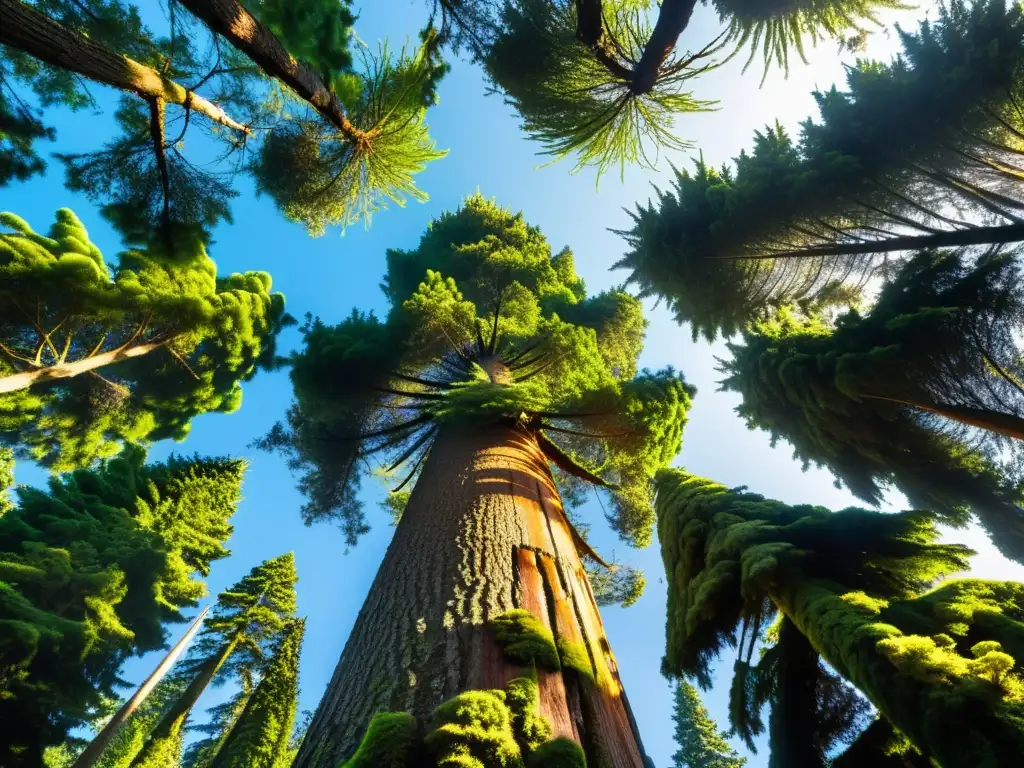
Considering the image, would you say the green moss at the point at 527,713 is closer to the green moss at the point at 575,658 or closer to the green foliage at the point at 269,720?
the green moss at the point at 575,658

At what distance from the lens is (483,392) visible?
4727 mm

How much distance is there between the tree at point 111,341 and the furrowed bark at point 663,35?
5212mm

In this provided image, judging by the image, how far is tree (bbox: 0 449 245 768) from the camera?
279 inches

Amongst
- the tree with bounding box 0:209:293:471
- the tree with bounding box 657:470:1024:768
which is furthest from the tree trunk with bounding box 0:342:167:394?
the tree with bounding box 657:470:1024:768

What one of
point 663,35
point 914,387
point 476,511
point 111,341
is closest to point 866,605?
point 476,511

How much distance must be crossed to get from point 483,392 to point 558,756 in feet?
11.6

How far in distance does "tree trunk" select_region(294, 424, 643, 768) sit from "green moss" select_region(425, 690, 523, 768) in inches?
9.2

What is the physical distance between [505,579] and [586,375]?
3.93 metres

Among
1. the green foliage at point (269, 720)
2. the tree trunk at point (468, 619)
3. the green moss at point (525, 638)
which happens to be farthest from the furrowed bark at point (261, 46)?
the green foliage at point (269, 720)

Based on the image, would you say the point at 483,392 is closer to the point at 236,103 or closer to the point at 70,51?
the point at 70,51

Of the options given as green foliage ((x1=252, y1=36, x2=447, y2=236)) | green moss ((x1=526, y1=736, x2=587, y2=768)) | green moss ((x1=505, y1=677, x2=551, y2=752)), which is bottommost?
green moss ((x1=526, y1=736, x2=587, y2=768))

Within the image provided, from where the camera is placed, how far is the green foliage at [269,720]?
8578 mm

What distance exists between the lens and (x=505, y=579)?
233 centimetres

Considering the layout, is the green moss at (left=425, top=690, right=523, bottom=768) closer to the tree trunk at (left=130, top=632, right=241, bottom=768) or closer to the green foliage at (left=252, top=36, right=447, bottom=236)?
the green foliage at (left=252, top=36, right=447, bottom=236)
